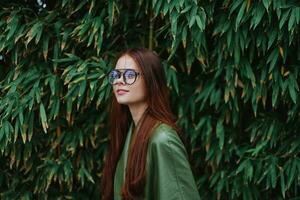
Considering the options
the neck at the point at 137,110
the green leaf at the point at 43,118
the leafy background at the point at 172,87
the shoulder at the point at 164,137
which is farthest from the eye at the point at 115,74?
the green leaf at the point at 43,118

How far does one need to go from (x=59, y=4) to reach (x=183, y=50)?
78 centimetres

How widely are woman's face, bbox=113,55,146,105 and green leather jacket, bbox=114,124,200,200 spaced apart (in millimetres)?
167

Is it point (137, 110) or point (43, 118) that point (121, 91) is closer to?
point (137, 110)

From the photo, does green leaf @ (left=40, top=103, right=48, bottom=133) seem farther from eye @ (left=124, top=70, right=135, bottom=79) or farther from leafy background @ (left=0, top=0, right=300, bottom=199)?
eye @ (left=124, top=70, right=135, bottom=79)

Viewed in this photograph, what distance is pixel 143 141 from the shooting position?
2002 millimetres

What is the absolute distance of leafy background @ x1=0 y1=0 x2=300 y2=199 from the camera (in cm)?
290

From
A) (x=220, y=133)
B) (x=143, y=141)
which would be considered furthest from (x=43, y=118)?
(x=143, y=141)

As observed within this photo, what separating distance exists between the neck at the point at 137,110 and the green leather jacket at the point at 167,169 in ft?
0.46

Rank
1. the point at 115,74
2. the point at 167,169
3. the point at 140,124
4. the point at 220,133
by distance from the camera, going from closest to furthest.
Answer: the point at 167,169 < the point at 140,124 < the point at 115,74 < the point at 220,133

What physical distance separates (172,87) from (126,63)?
96cm

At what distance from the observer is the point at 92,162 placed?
128 inches

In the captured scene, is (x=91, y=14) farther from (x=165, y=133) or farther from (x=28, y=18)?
(x=165, y=133)

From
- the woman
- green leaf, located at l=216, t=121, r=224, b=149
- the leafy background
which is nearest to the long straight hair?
the woman

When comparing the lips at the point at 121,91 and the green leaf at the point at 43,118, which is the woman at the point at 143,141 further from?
the green leaf at the point at 43,118
